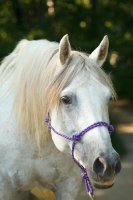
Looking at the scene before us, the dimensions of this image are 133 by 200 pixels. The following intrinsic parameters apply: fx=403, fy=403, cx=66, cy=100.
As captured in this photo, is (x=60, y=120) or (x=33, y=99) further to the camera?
(x=33, y=99)

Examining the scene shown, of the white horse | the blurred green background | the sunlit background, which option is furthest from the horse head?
the blurred green background

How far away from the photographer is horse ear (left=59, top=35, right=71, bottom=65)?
214 centimetres

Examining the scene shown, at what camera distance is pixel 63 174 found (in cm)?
254

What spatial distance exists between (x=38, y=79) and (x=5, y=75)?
0.49 meters

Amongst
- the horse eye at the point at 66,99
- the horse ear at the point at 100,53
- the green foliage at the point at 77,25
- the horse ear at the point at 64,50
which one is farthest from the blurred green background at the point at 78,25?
the horse eye at the point at 66,99

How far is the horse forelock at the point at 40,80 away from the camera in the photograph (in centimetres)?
218

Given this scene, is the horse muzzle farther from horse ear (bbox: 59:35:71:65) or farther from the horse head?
horse ear (bbox: 59:35:71:65)

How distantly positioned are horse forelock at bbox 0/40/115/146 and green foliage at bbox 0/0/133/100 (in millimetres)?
3427

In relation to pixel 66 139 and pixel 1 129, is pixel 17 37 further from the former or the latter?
pixel 66 139

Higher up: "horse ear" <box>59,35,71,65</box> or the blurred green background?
"horse ear" <box>59,35,71,65</box>

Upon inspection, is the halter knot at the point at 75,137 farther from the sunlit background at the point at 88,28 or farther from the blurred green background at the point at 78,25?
the blurred green background at the point at 78,25

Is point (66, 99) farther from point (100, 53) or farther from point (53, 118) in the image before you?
point (100, 53)

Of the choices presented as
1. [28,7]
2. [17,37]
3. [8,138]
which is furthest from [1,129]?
[28,7]

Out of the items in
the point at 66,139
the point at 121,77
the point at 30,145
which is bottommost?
the point at 121,77
